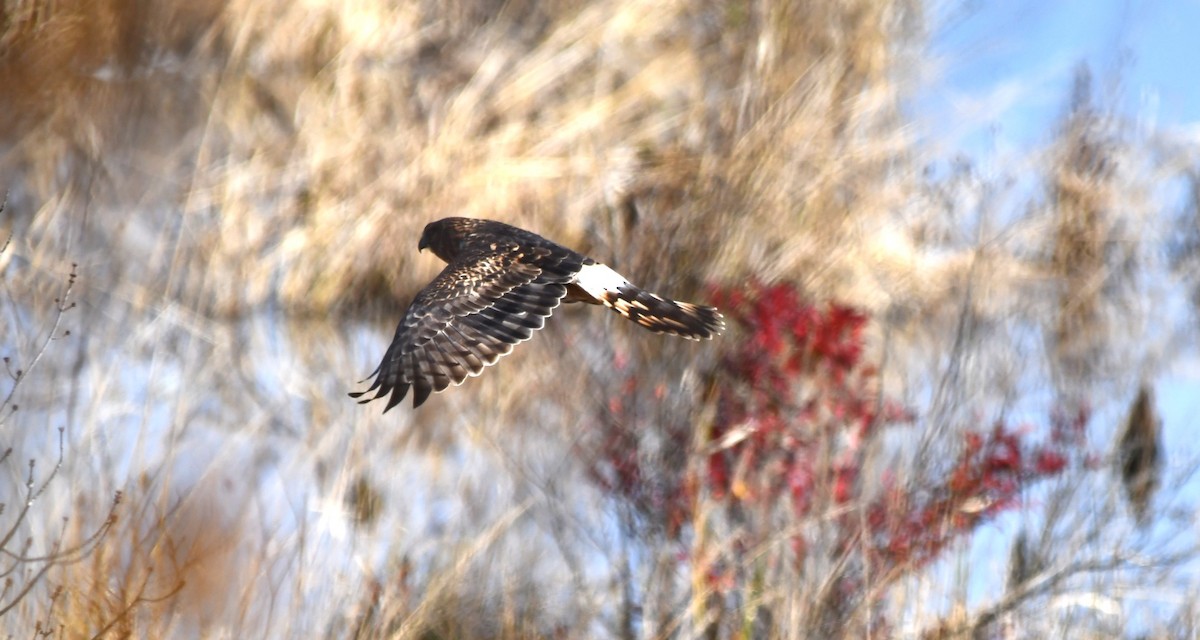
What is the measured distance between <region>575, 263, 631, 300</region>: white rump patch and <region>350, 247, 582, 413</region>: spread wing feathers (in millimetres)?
72

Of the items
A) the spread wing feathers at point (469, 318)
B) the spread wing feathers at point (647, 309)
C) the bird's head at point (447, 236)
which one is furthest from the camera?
the bird's head at point (447, 236)

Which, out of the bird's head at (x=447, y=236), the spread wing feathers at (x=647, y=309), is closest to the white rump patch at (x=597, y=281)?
the spread wing feathers at (x=647, y=309)

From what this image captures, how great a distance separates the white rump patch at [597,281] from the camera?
5211mm

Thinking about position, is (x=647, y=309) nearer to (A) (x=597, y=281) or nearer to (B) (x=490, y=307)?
(A) (x=597, y=281)

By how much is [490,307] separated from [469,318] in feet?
0.29

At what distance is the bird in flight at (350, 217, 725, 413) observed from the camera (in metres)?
4.50

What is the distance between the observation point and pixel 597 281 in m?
5.31

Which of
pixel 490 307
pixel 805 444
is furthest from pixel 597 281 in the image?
pixel 805 444

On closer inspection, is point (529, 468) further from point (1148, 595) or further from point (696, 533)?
point (1148, 595)

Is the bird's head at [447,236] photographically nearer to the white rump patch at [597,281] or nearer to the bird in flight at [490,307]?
the bird in flight at [490,307]

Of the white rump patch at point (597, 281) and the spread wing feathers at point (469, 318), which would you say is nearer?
the spread wing feathers at point (469, 318)

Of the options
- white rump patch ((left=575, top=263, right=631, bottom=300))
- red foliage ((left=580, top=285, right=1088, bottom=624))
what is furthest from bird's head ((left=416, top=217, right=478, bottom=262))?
red foliage ((left=580, top=285, right=1088, bottom=624))

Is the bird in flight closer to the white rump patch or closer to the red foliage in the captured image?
the white rump patch

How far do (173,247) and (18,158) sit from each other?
899 mm
